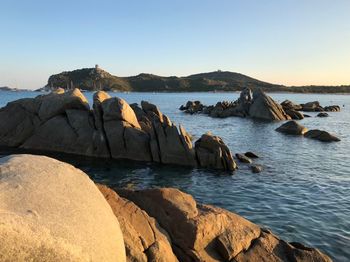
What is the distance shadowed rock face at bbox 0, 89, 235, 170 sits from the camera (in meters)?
32.2

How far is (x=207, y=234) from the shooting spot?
12.2 metres

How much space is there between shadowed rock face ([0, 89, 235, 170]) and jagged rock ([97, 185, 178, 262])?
19.1 m

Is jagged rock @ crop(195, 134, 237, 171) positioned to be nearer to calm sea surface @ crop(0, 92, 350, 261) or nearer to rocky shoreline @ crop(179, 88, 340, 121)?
calm sea surface @ crop(0, 92, 350, 261)

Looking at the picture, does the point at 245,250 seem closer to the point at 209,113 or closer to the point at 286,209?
the point at 286,209

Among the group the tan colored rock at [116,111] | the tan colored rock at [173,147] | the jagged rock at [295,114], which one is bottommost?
the jagged rock at [295,114]

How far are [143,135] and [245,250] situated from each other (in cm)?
2212

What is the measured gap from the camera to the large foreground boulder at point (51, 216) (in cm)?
703

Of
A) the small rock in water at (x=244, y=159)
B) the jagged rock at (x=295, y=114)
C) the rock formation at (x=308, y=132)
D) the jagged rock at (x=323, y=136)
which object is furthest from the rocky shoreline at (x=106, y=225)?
the jagged rock at (x=295, y=114)

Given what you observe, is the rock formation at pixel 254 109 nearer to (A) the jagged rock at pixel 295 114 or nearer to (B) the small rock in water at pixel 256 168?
(A) the jagged rock at pixel 295 114

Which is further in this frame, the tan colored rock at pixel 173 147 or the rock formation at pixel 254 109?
the rock formation at pixel 254 109

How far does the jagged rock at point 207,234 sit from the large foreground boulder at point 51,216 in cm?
330

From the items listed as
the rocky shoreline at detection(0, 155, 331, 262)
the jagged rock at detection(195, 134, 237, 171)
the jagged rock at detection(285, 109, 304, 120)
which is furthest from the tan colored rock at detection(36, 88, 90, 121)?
the jagged rock at detection(285, 109, 304, 120)

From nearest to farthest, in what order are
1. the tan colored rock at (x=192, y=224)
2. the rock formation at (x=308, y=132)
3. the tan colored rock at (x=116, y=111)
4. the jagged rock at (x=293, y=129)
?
the tan colored rock at (x=192, y=224) → the tan colored rock at (x=116, y=111) → the rock formation at (x=308, y=132) → the jagged rock at (x=293, y=129)

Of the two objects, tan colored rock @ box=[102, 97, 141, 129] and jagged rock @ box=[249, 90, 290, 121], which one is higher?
tan colored rock @ box=[102, 97, 141, 129]
